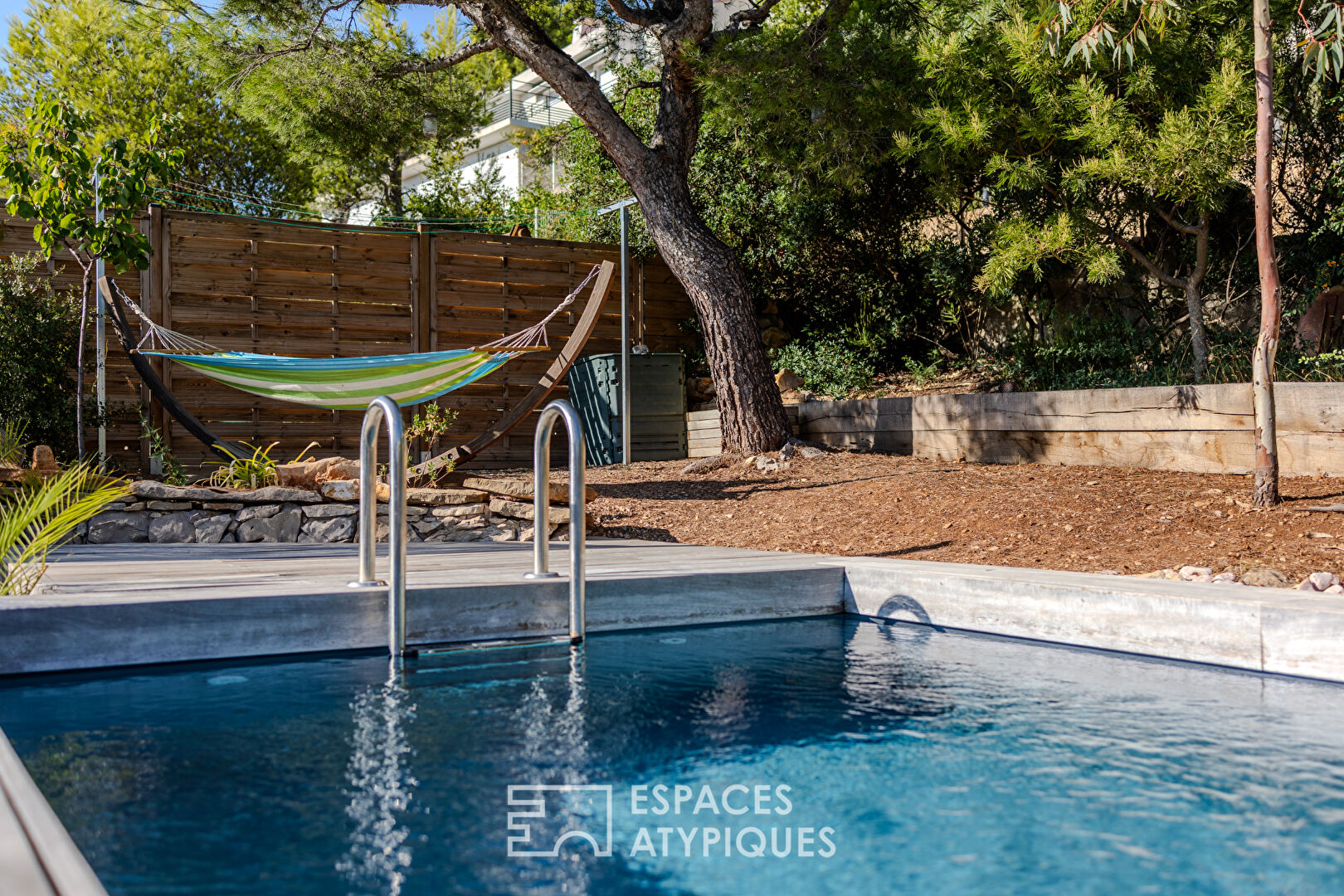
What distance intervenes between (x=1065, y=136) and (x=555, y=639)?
15.8 ft

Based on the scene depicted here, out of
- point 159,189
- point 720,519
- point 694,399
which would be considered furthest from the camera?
point 694,399

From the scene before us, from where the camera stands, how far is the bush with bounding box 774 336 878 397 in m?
8.86

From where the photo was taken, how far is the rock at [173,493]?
Result: 550 centimetres

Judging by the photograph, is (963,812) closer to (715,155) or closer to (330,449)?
(330,449)

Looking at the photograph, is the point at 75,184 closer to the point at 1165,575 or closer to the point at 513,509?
A: the point at 513,509

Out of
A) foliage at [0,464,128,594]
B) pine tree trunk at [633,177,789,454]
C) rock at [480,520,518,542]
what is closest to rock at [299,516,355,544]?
rock at [480,520,518,542]

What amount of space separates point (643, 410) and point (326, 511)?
12.2 feet

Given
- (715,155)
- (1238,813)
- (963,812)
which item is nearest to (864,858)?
(963,812)

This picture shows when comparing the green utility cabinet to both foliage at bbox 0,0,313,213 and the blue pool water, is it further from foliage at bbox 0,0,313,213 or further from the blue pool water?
foliage at bbox 0,0,313,213

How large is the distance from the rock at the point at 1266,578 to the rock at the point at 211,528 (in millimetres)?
5049

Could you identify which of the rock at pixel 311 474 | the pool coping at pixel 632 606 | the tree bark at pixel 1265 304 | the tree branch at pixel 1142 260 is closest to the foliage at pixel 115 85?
the rock at pixel 311 474

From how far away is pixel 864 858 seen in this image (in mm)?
1767

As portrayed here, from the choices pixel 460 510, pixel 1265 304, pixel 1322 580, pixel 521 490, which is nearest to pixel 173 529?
pixel 460 510

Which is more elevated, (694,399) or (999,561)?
(694,399)
